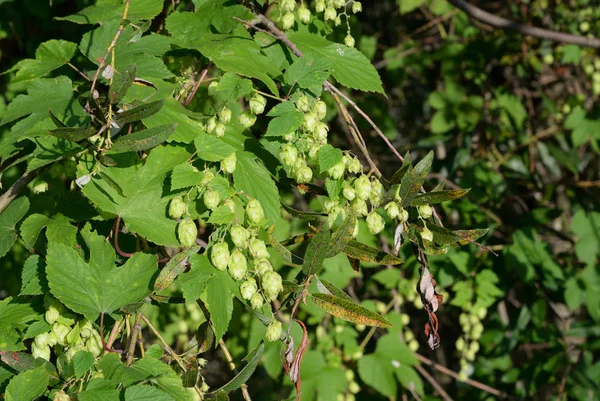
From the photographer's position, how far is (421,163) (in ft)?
4.13

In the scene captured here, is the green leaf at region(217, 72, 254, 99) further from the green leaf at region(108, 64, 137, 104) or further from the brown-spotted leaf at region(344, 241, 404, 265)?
the brown-spotted leaf at region(344, 241, 404, 265)

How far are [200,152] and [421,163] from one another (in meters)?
0.42

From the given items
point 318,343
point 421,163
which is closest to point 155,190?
point 421,163

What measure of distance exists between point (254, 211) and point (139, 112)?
0.28 m

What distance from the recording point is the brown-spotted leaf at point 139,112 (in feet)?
3.92

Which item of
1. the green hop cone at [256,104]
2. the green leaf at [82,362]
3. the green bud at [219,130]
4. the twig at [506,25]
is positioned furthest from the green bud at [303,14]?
the twig at [506,25]

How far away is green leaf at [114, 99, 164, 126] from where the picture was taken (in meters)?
1.19

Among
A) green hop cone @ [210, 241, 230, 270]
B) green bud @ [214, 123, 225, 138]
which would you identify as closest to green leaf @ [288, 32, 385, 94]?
green bud @ [214, 123, 225, 138]

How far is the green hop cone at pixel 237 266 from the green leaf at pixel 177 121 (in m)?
0.27

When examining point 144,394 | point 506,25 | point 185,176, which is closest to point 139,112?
point 185,176

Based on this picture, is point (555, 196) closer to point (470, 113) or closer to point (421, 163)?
point (470, 113)

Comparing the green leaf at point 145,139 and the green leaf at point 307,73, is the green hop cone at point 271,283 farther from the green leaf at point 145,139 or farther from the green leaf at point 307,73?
the green leaf at point 307,73

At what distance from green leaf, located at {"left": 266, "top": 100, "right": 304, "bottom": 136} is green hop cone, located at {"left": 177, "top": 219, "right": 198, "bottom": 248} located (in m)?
0.23

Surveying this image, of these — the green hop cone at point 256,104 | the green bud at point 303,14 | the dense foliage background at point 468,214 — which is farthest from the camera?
the dense foliage background at point 468,214
